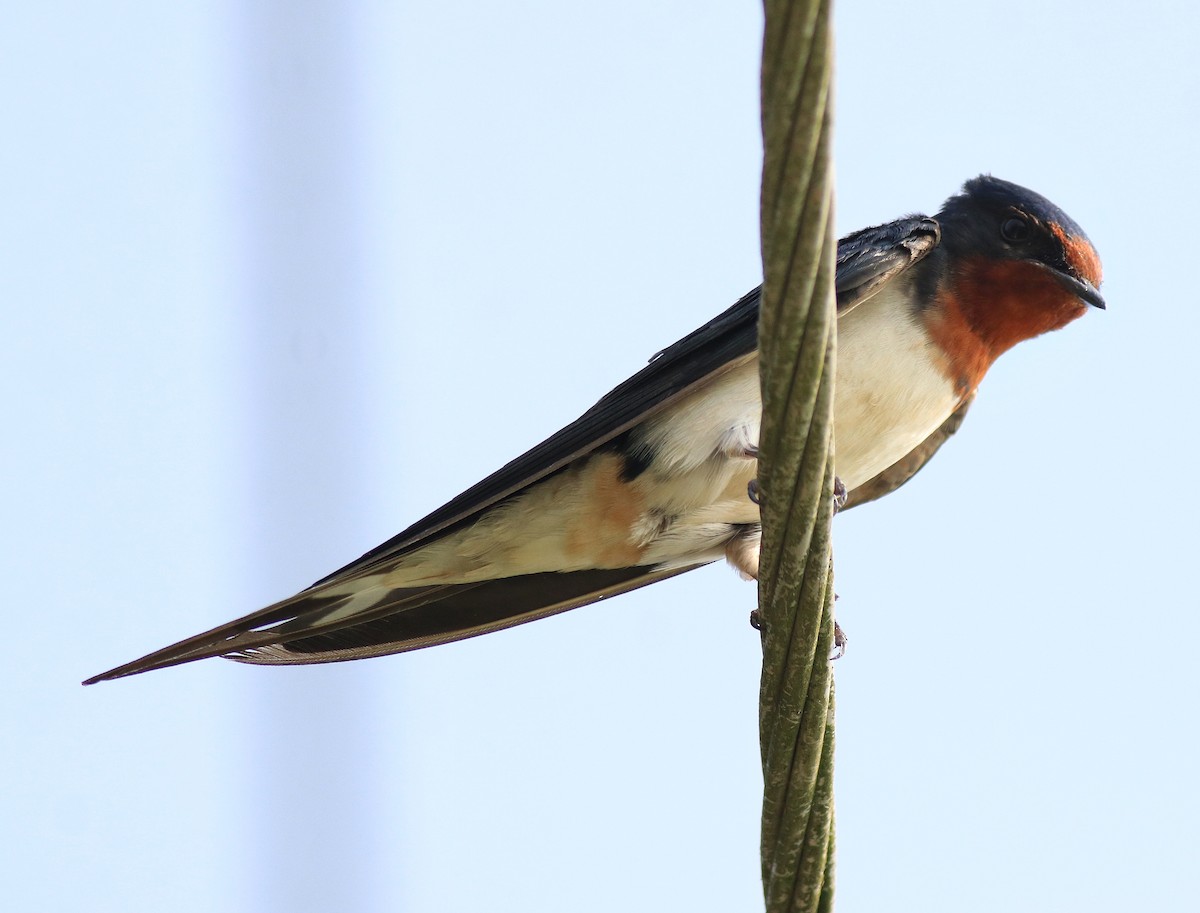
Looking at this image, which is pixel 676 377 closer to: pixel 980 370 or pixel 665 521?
pixel 665 521

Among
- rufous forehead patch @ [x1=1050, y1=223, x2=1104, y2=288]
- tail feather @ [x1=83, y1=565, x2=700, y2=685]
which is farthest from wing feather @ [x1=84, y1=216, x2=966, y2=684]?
rufous forehead patch @ [x1=1050, y1=223, x2=1104, y2=288]

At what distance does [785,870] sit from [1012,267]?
8.23 feet

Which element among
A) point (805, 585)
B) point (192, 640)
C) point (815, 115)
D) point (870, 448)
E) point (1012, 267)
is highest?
point (1012, 267)

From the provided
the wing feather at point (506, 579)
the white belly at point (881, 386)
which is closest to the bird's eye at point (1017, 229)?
the wing feather at point (506, 579)

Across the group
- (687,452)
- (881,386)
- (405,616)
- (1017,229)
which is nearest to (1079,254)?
(1017,229)

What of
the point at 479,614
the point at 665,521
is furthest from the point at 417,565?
the point at 665,521

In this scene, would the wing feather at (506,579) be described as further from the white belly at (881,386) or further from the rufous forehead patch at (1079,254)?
the rufous forehead patch at (1079,254)

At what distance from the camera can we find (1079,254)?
13.3 ft

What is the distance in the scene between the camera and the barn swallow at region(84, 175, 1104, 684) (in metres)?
3.46

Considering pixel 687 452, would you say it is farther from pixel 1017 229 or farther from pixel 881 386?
pixel 1017 229

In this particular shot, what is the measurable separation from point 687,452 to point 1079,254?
1.47 meters

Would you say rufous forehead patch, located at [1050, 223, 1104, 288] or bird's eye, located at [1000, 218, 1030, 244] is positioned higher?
bird's eye, located at [1000, 218, 1030, 244]

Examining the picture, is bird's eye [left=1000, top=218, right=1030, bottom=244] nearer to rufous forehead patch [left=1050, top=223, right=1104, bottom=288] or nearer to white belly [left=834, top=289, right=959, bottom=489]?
rufous forehead patch [left=1050, top=223, right=1104, bottom=288]

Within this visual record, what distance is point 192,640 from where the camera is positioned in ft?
10.5
